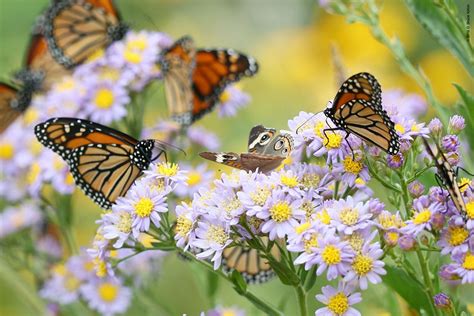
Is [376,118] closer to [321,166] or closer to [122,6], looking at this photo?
[321,166]

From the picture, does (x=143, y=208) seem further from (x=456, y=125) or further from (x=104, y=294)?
(x=104, y=294)

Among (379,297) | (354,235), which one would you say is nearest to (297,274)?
(354,235)

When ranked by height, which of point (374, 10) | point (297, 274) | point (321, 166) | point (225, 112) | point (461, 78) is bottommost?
point (297, 274)

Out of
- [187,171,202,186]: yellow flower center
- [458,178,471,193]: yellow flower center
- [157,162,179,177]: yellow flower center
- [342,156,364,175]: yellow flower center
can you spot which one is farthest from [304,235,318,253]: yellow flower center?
[187,171,202,186]: yellow flower center

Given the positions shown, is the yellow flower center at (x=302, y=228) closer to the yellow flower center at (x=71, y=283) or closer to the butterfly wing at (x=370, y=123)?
the butterfly wing at (x=370, y=123)

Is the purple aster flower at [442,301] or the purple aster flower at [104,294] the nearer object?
the purple aster flower at [442,301]

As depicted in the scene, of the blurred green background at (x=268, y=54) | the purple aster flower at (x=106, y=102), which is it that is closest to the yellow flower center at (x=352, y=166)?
the purple aster flower at (x=106, y=102)
